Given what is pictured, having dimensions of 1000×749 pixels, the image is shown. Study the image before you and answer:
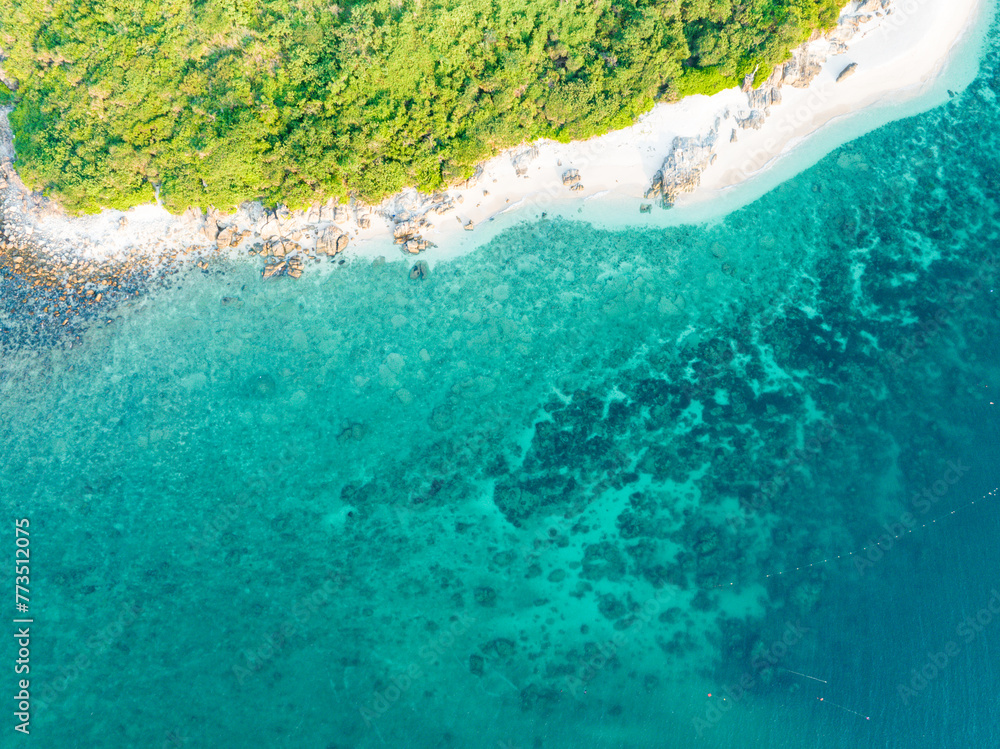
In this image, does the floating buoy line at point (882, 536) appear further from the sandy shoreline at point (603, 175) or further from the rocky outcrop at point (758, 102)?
the rocky outcrop at point (758, 102)

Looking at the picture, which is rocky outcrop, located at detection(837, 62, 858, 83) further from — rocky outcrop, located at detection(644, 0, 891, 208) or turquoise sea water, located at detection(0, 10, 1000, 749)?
turquoise sea water, located at detection(0, 10, 1000, 749)

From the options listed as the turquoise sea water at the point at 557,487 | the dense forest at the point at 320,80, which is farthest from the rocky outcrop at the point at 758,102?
the turquoise sea water at the point at 557,487

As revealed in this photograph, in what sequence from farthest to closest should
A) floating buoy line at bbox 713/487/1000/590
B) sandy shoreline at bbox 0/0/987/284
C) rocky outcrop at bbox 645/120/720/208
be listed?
rocky outcrop at bbox 645/120/720/208, sandy shoreline at bbox 0/0/987/284, floating buoy line at bbox 713/487/1000/590

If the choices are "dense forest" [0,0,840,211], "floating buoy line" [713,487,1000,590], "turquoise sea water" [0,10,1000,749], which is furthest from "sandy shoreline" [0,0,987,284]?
"floating buoy line" [713,487,1000,590]

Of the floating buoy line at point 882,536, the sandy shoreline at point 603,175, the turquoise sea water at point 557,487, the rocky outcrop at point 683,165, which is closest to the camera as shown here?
the turquoise sea water at point 557,487

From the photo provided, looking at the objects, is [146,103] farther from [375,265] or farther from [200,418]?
[200,418]
